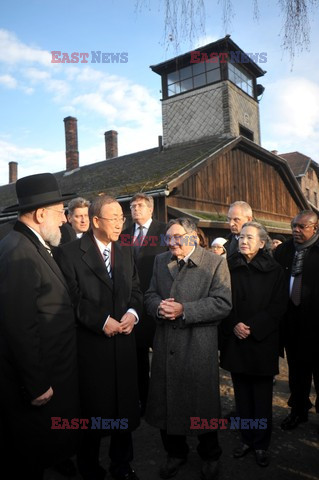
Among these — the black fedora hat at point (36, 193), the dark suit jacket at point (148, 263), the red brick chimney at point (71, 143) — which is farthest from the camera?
the red brick chimney at point (71, 143)

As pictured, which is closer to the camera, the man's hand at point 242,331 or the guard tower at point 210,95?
the man's hand at point 242,331

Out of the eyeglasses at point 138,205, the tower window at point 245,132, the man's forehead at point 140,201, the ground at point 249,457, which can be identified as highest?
the tower window at point 245,132

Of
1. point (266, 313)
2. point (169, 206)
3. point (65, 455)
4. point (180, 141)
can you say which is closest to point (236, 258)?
point (266, 313)

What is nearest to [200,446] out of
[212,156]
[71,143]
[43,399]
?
[43,399]

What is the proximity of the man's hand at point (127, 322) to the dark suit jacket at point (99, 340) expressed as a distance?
5 centimetres

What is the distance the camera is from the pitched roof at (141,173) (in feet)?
37.0

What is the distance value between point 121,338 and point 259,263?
141 cm

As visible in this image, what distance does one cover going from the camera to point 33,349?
2100 millimetres

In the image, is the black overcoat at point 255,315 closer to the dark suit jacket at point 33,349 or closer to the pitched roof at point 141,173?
the dark suit jacket at point 33,349

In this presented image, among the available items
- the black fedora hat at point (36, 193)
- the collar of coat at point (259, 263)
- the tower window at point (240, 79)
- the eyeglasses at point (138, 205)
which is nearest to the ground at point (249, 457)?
the collar of coat at point (259, 263)

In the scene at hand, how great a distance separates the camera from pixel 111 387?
2.68 meters

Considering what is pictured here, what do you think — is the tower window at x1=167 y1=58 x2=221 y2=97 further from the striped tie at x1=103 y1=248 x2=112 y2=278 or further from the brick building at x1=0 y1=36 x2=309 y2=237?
the striped tie at x1=103 y1=248 x2=112 y2=278

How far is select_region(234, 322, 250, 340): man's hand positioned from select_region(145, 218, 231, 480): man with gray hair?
0.28 meters

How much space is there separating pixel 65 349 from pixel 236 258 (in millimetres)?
1785
